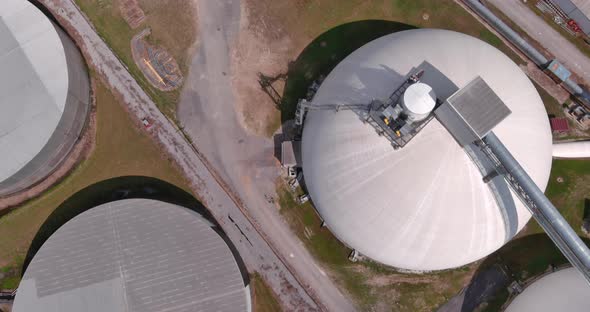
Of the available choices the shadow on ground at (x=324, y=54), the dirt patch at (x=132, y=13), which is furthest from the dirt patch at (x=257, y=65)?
the dirt patch at (x=132, y=13)

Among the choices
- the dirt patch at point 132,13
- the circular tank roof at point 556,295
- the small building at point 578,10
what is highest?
the dirt patch at point 132,13

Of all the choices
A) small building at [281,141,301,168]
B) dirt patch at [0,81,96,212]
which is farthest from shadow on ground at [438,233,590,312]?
dirt patch at [0,81,96,212]

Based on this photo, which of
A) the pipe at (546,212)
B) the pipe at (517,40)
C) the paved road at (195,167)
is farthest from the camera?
the pipe at (517,40)

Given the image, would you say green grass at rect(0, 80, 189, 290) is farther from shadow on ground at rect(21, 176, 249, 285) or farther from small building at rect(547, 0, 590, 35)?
small building at rect(547, 0, 590, 35)

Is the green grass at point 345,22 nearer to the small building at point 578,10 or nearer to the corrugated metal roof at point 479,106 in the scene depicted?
the small building at point 578,10

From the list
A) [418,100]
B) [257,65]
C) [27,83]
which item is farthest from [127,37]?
[418,100]

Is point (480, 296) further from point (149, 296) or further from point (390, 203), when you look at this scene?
point (149, 296)
